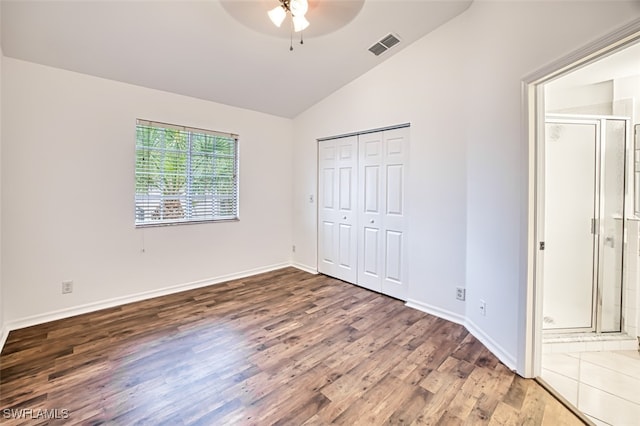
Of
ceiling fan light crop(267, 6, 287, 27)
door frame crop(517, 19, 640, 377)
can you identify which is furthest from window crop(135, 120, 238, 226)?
door frame crop(517, 19, 640, 377)

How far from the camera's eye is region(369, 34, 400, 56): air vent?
3031 mm

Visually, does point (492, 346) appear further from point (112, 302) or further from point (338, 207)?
point (112, 302)

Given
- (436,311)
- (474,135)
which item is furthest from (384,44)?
(436,311)

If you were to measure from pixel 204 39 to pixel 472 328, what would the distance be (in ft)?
12.4

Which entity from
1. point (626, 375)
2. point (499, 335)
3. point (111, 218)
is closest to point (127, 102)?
point (111, 218)

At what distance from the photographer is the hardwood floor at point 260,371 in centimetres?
165

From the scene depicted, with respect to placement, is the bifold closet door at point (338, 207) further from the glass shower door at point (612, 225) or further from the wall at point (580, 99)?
the glass shower door at point (612, 225)

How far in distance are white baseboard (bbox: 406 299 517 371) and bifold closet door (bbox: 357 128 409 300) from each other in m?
0.27

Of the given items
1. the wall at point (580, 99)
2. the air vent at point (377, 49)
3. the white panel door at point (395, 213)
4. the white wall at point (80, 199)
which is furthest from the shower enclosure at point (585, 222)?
the white wall at point (80, 199)

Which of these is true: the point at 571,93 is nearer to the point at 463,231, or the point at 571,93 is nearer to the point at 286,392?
the point at 463,231

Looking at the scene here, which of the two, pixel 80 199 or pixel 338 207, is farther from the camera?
pixel 338 207

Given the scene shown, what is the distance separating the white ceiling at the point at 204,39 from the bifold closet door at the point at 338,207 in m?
1.04

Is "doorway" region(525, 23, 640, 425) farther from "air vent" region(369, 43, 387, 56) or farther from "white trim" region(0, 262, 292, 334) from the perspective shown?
"white trim" region(0, 262, 292, 334)

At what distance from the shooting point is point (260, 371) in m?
2.05
